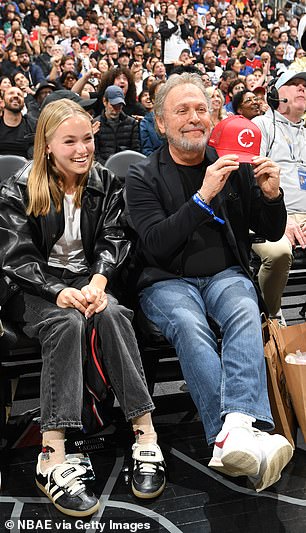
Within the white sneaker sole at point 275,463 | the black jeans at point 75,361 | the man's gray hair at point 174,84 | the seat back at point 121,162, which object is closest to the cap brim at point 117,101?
the seat back at point 121,162

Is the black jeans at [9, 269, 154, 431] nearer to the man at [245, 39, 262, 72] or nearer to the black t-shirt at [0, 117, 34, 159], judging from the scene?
the black t-shirt at [0, 117, 34, 159]

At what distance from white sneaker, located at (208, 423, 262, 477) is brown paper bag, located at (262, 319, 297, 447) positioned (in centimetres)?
39

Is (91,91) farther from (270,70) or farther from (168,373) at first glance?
(270,70)

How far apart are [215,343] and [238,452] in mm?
518

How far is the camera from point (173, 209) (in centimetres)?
256

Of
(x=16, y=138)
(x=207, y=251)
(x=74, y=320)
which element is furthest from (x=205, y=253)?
(x=16, y=138)

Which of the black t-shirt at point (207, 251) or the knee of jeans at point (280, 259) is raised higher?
the black t-shirt at point (207, 251)

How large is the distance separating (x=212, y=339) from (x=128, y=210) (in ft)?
2.20

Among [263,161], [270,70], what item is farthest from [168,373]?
[270,70]

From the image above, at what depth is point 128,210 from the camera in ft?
8.51

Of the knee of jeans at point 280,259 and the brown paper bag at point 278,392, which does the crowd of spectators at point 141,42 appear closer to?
the knee of jeans at point 280,259

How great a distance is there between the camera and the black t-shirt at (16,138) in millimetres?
5621

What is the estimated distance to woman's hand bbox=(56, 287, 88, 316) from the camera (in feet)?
7.57

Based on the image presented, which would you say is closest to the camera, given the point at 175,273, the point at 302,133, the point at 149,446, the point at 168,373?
the point at 149,446
